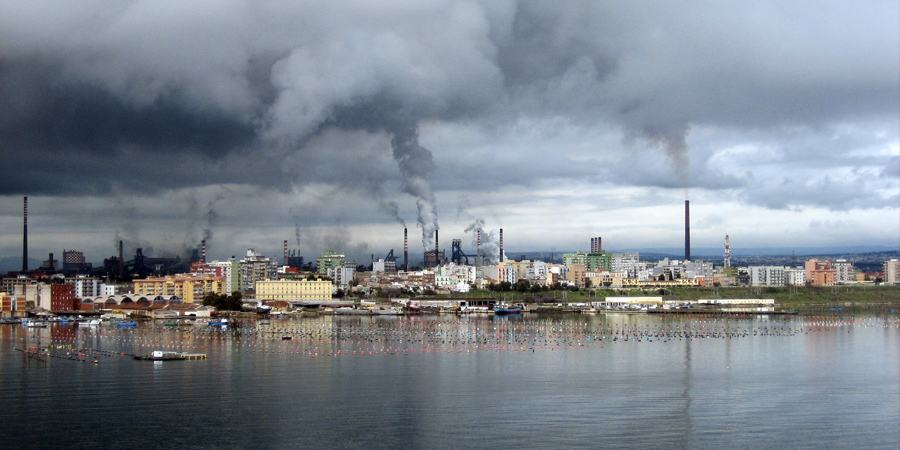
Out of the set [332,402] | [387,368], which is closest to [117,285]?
[387,368]

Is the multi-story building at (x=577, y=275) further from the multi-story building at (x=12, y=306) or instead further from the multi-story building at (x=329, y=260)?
the multi-story building at (x=12, y=306)

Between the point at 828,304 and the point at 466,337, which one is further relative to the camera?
the point at 828,304

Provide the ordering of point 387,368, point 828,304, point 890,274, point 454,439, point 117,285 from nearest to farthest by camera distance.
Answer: point 454,439
point 387,368
point 828,304
point 117,285
point 890,274

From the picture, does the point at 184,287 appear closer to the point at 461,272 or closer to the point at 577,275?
the point at 461,272

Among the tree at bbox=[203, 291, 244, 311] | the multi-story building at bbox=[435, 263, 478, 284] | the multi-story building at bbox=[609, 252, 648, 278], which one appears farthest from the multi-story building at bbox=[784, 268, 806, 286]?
the tree at bbox=[203, 291, 244, 311]

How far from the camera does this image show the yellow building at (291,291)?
248 ft

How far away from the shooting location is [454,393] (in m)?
23.2

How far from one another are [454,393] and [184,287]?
54284 mm

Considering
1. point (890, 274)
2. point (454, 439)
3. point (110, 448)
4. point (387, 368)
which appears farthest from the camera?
point (890, 274)

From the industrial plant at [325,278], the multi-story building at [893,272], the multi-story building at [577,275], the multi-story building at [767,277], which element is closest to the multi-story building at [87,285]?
the industrial plant at [325,278]

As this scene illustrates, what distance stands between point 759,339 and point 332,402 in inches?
1047

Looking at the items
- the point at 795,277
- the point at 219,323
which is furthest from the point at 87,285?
the point at 795,277

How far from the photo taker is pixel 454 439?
17.9 metres

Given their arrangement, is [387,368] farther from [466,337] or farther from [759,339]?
[759,339]
